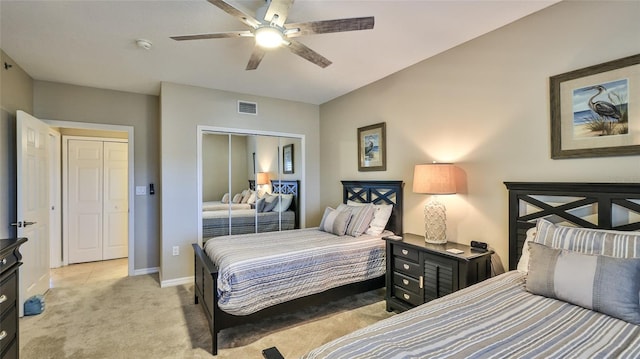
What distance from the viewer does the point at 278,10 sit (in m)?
1.82

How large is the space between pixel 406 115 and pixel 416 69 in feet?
1.68

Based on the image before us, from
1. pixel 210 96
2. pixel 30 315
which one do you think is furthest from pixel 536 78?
pixel 30 315

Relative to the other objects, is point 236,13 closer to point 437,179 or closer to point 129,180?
point 437,179

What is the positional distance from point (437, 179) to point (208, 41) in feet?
8.19

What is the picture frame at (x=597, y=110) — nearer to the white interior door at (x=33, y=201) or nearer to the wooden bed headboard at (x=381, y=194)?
the wooden bed headboard at (x=381, y=194)

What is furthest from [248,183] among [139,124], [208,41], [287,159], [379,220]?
[208,41]

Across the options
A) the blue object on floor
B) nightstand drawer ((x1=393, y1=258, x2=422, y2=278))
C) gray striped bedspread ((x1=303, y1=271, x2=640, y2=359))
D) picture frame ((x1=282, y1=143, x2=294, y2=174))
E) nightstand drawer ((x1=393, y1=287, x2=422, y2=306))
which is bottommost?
the blue object on floor

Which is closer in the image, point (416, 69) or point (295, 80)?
point (416, 69)

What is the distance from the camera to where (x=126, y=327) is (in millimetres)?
2691

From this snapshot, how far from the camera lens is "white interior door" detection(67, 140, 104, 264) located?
4.65 metres

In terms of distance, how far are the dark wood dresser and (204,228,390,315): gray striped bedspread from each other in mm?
1184

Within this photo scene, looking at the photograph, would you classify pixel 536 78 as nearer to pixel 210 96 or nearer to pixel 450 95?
pixel 450 95

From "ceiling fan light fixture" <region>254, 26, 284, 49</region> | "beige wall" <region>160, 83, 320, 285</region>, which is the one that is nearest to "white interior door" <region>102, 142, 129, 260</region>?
"beige wall" <region>160, 83, 320, 285</region>

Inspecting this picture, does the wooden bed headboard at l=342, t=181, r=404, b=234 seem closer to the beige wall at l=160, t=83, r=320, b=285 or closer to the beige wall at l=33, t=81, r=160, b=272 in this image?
the beige wall at l=160, t=83, r=320, b=285
